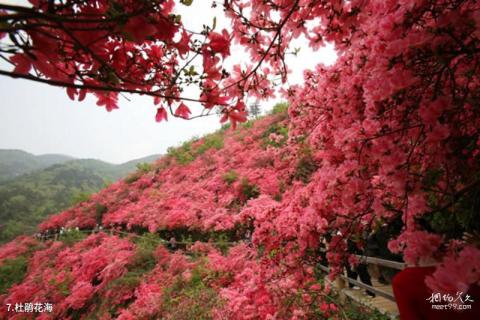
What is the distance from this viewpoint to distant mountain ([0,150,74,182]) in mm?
53406

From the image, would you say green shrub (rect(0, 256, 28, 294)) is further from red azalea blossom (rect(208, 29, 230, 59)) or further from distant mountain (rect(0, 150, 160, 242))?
red azalea blossom (rect(208, 29, 230, 59))

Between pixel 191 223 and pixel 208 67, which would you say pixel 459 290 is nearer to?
pixel 208 67

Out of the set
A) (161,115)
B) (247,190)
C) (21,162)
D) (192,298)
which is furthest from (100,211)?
(21,162)

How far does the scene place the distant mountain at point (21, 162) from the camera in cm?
5341

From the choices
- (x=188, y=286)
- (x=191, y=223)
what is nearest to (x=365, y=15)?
(x=188, y=286)

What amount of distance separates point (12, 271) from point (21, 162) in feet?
208

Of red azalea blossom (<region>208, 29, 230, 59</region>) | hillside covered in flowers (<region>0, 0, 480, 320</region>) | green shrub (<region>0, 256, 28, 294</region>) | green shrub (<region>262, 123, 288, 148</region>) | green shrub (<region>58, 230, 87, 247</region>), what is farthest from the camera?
green shrub (<region>58, 230, 87, 247</region>)

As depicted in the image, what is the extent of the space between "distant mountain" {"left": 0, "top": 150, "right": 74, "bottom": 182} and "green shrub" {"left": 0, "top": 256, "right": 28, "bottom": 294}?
4775cm

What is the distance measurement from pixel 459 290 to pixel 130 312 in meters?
6.08

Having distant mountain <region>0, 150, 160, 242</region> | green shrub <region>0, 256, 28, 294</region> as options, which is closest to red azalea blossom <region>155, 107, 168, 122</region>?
green shrub <region>0, 256, 28, 294</region>

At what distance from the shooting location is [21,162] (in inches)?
2372

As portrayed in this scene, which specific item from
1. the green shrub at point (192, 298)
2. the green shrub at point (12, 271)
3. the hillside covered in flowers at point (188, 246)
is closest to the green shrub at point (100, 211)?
the hillside covered in flowers at point (188, 246)

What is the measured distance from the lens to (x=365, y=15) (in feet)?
6.45

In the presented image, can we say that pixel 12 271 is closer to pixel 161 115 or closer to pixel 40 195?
pixel 161 115
